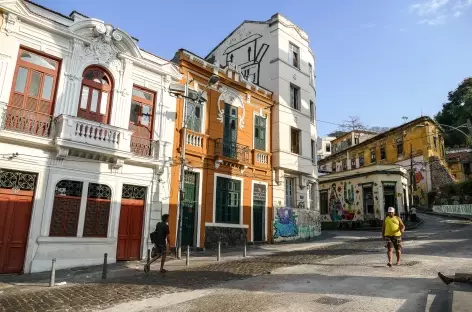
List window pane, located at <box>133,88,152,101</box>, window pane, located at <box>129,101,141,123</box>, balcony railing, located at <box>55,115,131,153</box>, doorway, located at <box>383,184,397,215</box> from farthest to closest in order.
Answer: doorway, located at <box>383,184,397,215</box>, window pane, located at <box>133,88,152,101</box>, window pane, located at <box>129,101,141,123</box>, balcony railing, located at <box>55,115,131,153</box>

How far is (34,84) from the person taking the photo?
40.4 feet

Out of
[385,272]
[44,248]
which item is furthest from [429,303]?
[44,248]

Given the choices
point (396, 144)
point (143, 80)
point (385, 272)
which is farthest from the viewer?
point (396, 144)

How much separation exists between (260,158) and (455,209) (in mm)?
26607

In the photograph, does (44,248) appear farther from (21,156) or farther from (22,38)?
(22,38)

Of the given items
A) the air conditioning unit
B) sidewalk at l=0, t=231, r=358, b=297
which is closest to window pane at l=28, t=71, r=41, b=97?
sidewalk at l=0, t=231, r=358, b=297

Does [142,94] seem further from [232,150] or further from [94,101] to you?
[232,150]

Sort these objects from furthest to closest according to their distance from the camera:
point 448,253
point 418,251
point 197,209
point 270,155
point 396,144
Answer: point 396,144, point 270,155, point 197,209, point 418,251, point 448,253

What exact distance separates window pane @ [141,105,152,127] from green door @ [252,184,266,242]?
7403 mm

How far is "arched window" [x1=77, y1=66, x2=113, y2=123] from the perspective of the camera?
13.4m

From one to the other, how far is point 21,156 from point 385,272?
12002mm

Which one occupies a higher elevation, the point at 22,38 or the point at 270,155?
the point at 22,38

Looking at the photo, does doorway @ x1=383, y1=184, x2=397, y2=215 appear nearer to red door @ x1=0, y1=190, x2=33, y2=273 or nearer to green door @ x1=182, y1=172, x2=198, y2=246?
green door @ x1=182, y1=172, x2=198, y2=246

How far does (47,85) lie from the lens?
1259cm
